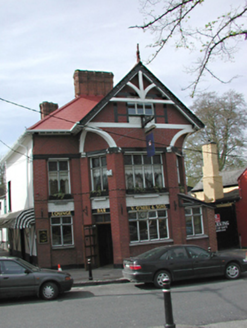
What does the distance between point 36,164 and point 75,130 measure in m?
2.63

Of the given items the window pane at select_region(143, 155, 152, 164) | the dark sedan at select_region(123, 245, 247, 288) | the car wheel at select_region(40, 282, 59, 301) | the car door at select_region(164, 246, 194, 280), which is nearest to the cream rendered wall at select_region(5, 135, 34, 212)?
the window pane at select_region(143, 155, 152, 164)

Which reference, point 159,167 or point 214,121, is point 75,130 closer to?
point 159,167

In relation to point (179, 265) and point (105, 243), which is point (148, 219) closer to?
point (105, 243)

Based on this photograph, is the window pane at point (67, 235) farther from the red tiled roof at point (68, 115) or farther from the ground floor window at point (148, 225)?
the red tiled roof at point (68, 115)

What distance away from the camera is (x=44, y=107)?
23.0 m

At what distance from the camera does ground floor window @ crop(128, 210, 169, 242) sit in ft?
55.7

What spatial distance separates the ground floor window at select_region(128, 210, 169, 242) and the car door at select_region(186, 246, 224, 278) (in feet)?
16.7

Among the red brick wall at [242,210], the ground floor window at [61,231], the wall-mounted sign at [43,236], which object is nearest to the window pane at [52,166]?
the ground floor window at [61,231]

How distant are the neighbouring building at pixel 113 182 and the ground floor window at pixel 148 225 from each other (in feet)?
0.16

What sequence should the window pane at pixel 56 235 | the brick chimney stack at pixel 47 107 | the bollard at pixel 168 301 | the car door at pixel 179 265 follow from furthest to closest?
the brick chimney stack at pixel 47 107
the window pane at pixel 56 235
the car door at pixel 179 265
the bollard at pixel 168 301

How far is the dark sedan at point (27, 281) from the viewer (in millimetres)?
9922

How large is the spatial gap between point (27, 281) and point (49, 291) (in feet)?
2.36

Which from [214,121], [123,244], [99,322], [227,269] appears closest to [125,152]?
[123,244]

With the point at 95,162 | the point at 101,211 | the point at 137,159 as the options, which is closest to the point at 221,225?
the point at 137,159
